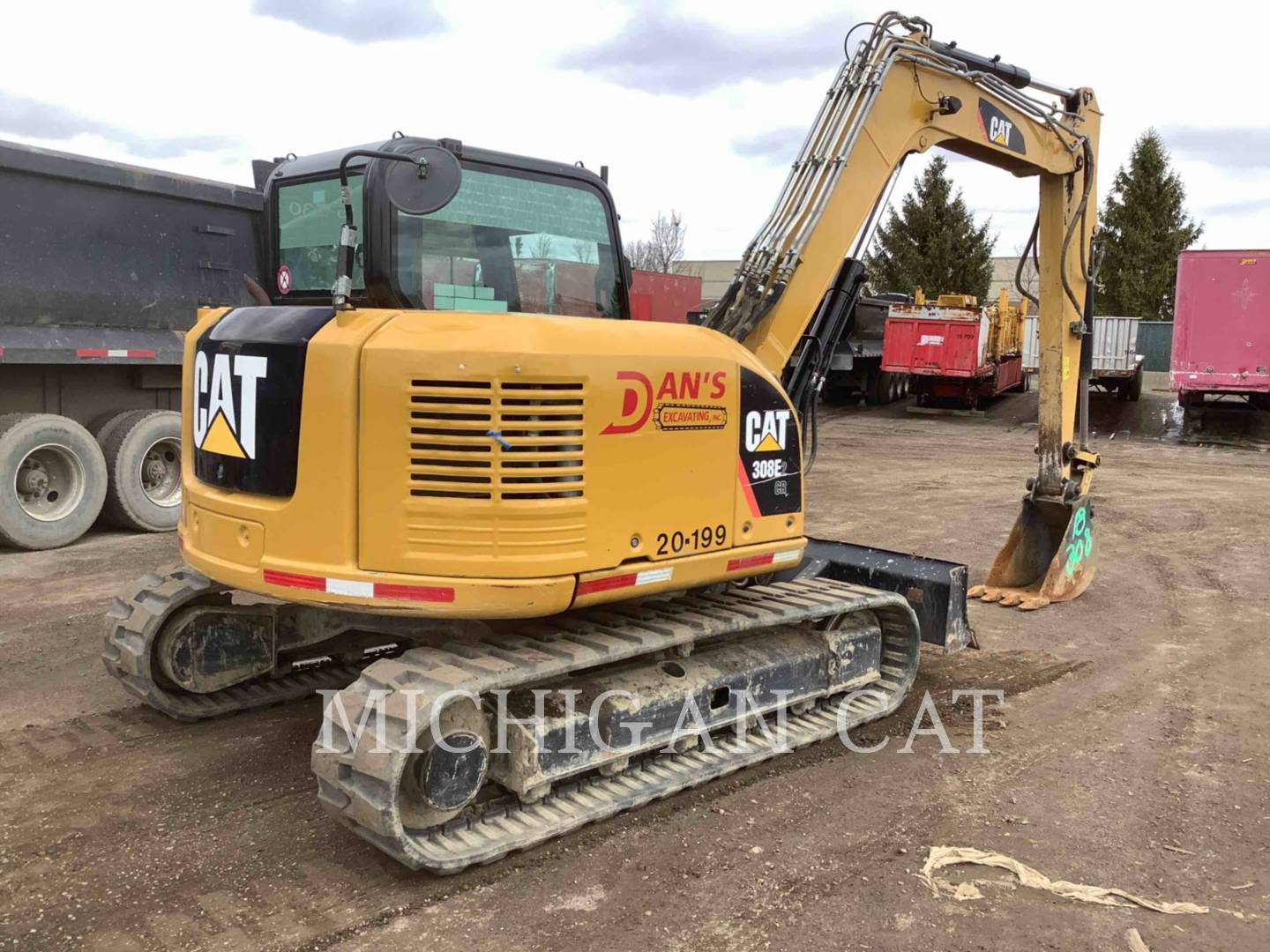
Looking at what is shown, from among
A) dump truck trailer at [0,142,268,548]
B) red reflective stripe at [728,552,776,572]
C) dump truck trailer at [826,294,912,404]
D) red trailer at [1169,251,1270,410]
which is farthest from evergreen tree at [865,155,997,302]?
red reflective stripe at [728,552,776,572]

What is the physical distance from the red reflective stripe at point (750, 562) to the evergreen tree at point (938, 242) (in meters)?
32.1

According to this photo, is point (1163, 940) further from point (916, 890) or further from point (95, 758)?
point (95, 758)

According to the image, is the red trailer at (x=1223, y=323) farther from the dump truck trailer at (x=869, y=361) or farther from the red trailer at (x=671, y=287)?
the red trailer at (x=671, y=287)

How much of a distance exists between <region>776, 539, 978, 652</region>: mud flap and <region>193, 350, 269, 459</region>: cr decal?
3163 mm

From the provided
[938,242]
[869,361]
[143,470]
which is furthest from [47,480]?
[938,242]

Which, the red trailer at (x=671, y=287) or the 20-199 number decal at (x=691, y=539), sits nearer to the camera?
the 20-199 number decal at (x=691, y=539)

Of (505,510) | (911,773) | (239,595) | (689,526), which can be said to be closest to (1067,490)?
(911,773)

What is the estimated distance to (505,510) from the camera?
376 cm

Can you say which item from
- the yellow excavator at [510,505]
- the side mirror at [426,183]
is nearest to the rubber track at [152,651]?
the yellow excavator at [510,505]

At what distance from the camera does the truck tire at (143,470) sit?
9.58m

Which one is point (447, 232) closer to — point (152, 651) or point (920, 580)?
point (152, 651)

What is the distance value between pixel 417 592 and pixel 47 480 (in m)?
6.79

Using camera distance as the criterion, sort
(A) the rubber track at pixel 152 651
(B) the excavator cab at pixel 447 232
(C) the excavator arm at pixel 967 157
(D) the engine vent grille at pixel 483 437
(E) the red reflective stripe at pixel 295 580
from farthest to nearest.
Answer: (C) the excavator arm at pixel 967 157, (A) the rubber track at pixel 152 651, (B) the excavator cab at pixel 447 232, (E) the red reflective stripe at pixel 295 580, (D) the engine vent grille at pixel 483 437

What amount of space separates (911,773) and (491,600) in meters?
2.12
